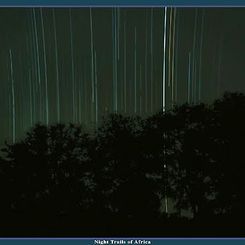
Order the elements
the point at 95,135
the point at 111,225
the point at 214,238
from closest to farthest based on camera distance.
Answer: the point at 214,238 → the point at 111,225 → the point at 95,135

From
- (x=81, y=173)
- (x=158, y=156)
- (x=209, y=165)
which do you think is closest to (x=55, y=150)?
(x=81, y=173)

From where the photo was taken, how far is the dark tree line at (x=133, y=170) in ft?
43.0

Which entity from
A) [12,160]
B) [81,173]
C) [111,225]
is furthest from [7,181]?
[111,225]

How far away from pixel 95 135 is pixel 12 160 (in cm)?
197

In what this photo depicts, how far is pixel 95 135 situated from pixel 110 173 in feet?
3.02

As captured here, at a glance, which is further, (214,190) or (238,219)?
(214,190)

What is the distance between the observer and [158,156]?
13414mm

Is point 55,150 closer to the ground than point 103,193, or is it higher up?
higher up

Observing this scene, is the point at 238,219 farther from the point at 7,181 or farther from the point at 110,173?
the point at 7,181

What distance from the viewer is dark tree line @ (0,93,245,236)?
43.0ft

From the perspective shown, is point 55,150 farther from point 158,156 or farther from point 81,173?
point 158,156

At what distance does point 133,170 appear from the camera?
44.8 ft

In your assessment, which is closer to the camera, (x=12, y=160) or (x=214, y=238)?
(x=214, y=238)

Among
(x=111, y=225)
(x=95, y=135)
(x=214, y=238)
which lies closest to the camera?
(x=214, y=238)
